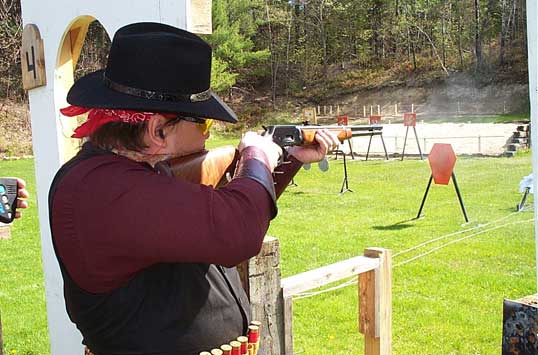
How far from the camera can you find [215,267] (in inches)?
47.2

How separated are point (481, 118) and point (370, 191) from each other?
7.08 metres

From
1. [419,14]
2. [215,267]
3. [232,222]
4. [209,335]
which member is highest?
[419,14]

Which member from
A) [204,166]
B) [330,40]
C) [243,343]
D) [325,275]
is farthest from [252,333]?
[330,40]

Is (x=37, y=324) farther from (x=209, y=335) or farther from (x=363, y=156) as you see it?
(x=363, y=156)

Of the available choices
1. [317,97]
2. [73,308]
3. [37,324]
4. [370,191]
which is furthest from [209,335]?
[317,97]

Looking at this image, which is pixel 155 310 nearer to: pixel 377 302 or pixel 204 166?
pixel 204 166

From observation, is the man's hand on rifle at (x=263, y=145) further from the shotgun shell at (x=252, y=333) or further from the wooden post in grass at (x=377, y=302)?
the wooden post in grass at (x=377, y=302)

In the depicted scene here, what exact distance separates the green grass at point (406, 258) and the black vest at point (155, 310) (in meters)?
2.59

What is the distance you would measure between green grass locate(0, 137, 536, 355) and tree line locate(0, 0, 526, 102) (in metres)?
9.55

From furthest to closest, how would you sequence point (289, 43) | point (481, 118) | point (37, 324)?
point (289, 43), point (481, 118), point (37, 324)

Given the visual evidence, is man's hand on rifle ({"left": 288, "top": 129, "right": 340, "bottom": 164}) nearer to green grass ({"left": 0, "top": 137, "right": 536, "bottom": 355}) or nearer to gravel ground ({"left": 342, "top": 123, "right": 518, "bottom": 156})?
green grass ({"left": 0, "top": 137, "right": 536, "bottom": 355})

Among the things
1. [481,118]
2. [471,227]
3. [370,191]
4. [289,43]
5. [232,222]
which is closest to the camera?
[232,222]

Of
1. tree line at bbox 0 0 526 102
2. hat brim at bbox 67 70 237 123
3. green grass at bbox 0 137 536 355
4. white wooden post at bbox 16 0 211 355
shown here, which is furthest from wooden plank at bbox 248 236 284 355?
tree line at bbox 0 0 526 102

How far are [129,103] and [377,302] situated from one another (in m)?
1.35
